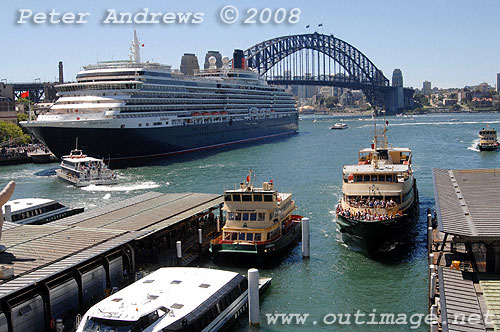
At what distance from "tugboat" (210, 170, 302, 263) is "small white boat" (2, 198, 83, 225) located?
11.3 m

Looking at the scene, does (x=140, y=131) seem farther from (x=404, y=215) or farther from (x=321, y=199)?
(x=404, y=215)

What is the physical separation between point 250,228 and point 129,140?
44.9 m

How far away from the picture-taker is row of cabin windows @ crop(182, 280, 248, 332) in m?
17.4

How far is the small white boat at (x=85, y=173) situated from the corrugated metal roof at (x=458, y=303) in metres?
41.2

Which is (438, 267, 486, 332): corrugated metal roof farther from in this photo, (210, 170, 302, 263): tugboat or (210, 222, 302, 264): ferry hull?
(210, 170, 302, 263): tugboat

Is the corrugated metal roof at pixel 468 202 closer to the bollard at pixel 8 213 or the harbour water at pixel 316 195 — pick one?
the harbour water at pixel 316 195

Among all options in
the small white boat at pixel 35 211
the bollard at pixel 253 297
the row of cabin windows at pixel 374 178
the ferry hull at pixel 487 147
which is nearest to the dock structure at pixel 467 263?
the bollard at pixel 253 297

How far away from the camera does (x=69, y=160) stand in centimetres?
5659

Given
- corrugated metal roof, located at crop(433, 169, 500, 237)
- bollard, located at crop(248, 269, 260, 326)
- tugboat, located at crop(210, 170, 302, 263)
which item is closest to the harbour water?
bollard, located at crop(248, 269, 260, 326)

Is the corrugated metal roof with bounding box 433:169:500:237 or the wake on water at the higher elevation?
the corrugated metal roof with bounding box 433:169:500:237

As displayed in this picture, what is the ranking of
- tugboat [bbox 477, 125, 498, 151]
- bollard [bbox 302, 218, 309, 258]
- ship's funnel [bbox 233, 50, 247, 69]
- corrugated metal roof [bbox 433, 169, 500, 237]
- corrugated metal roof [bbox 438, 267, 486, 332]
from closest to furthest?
corrugated metal roof [bbox 438, 267, 486, 332] < corrugated metal roof [bbox 433, 169, 500, 237] < bollard [bbox 302, 218, 309, 258] < tugboat [bbox 477, 125, 498, 151] < ship's funnel [bbox 233, 50, 247, 69]

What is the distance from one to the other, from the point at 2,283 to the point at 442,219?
47.7 feet

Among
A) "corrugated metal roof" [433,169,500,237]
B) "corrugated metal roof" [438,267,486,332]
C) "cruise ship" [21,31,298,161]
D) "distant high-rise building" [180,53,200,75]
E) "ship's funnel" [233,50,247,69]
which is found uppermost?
"distant high-rise building" [180,53,200,75]

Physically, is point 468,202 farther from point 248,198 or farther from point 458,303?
point 248,198
